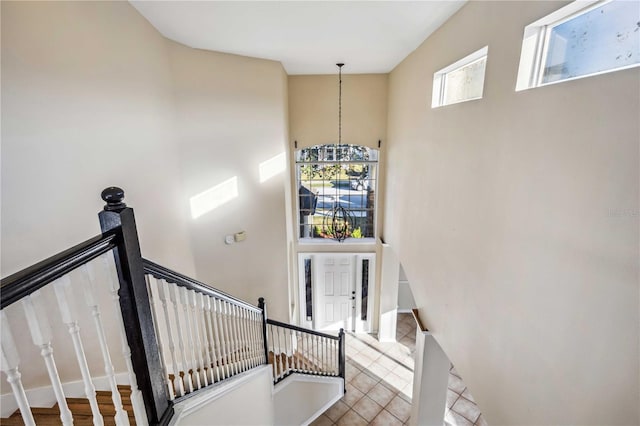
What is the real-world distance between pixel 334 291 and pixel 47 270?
19.1 ft

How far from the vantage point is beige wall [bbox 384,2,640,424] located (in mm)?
1119

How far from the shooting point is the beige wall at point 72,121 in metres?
1.67

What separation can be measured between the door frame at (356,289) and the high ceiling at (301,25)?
359 centimetres

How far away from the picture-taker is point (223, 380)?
220 centimetres

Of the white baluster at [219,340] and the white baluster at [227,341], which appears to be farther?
the white baluster at [227,341]

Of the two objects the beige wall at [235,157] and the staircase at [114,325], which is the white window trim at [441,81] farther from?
the staircase at [114,325]

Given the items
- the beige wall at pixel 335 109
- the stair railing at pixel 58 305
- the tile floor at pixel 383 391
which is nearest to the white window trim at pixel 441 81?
the beige wall at pixel 335 109

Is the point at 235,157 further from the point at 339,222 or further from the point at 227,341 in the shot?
the point at 339,222

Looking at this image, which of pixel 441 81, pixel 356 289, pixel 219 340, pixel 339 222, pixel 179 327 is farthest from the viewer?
pixel 356 289

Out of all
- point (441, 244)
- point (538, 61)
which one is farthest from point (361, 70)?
point (538, 61)

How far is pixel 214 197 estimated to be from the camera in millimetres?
3926

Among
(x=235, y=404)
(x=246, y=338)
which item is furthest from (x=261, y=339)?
(x=235, y=404)

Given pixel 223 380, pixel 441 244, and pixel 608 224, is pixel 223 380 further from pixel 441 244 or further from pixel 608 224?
pixel 608 224

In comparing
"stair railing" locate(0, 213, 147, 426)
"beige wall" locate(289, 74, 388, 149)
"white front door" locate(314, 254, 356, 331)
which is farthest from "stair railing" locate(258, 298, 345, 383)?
"beige wall" locate(289, 74, 388, 149)
